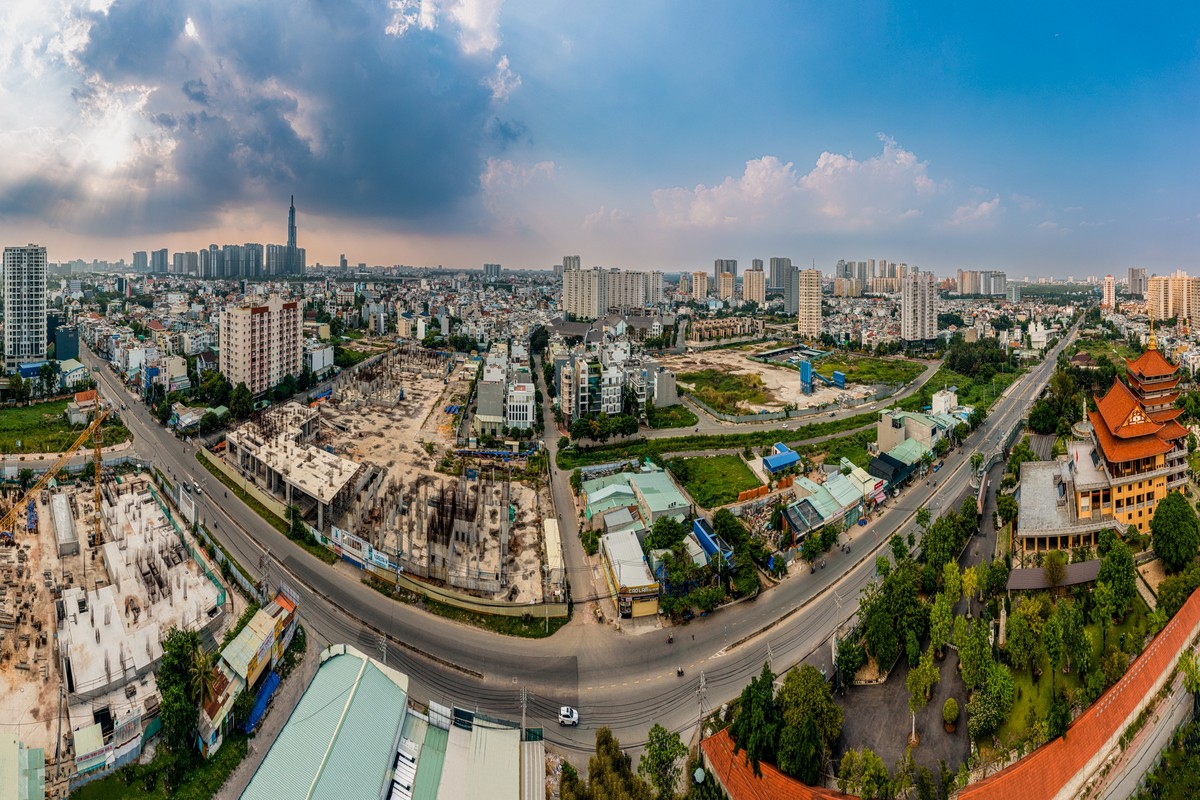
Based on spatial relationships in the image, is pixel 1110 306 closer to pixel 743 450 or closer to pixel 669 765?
pixel 743 450

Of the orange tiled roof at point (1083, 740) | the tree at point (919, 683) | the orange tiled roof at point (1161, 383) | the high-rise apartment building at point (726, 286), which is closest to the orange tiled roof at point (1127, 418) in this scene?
the orange tiled roof at point (1161, 383)

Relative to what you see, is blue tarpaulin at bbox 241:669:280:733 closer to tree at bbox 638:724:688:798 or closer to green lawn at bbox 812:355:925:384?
tree at bbox 638:724:688:798

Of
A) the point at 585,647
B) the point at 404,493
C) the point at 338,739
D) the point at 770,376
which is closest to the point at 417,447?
the point at 404,493

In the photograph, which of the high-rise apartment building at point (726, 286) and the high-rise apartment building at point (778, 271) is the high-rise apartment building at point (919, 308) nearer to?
the high-rise apartment building at point (726, 286)

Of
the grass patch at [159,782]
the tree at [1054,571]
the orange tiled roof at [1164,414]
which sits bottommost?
the grass patch at [159,782]

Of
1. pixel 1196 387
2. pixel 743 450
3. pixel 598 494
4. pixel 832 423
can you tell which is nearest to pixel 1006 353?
pixel 1196 387

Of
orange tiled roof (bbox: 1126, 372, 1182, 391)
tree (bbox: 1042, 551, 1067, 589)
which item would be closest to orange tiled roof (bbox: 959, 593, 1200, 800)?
tree (bbox: 1042, 551, 1067, 589)
